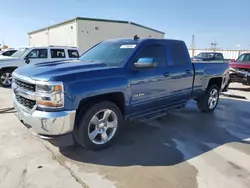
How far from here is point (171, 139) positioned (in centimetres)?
474

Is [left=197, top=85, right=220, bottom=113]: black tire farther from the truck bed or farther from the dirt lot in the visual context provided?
the dirt lot

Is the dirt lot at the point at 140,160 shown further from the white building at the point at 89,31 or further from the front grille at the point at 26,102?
the white building at the point at 89,31

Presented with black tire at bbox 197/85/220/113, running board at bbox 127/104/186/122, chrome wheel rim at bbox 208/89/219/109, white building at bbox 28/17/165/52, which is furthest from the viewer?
white building at bbox 28/17/165/52

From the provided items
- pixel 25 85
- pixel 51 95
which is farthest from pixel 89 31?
pixel 51 95

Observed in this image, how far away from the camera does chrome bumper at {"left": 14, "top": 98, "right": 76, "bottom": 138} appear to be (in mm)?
3379

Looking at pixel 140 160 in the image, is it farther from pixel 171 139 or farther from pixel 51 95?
pixel 51 95

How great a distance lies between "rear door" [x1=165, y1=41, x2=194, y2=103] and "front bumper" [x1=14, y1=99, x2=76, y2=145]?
2401 millimetres

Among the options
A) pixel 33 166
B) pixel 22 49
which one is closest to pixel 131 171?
pixel 33 166

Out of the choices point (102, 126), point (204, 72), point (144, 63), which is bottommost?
point (102, 126)

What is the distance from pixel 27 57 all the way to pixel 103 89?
8560mm

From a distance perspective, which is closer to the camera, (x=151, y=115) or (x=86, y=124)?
(x=86, y=124)

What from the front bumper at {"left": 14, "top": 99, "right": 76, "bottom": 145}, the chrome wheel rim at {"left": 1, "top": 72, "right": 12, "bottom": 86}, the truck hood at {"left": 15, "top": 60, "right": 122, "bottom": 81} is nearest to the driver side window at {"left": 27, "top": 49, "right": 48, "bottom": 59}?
the chrome wheel rim at {"left": 1, "top": 72, "right": 12, "bottom": 86}

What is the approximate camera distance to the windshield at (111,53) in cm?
448

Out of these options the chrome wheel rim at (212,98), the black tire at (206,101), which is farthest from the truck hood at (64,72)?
Result: the chrome wheel rim at (212,98)
